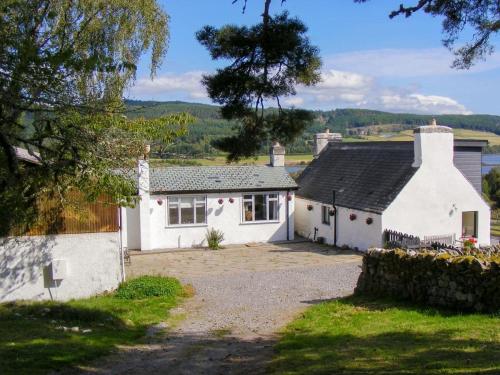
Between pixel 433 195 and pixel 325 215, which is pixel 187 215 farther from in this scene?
pixel 433 195

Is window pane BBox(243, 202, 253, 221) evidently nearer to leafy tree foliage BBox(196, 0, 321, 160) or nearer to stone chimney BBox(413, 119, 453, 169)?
stone chimney BBox(413, 119, 453, 169)

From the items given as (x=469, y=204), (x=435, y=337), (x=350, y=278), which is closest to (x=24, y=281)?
(x=350, y=278)

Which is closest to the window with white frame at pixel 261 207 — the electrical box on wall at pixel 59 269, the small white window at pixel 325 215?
the small white window at pixel 325 215

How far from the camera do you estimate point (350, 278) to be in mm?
20281

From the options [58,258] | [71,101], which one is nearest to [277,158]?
[58,258]

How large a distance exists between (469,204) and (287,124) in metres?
19.0

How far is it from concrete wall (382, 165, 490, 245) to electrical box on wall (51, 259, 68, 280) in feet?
43.2

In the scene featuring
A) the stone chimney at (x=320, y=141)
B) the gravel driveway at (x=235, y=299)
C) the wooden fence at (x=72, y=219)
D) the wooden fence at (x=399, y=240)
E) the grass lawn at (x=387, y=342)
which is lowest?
the gravel driveway at (x=235, y=299)

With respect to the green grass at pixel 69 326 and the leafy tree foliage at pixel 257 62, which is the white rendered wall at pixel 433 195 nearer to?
the green grass at pixel 69 326

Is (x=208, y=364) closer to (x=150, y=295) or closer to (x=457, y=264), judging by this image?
(x=457, y=264)

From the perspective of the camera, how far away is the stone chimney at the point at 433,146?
2503 centimetres

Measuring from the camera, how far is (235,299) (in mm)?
17500

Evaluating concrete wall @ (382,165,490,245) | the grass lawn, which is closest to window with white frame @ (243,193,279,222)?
concrete wall @ (382,165,490,245)

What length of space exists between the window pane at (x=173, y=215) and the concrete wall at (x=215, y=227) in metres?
0.25
